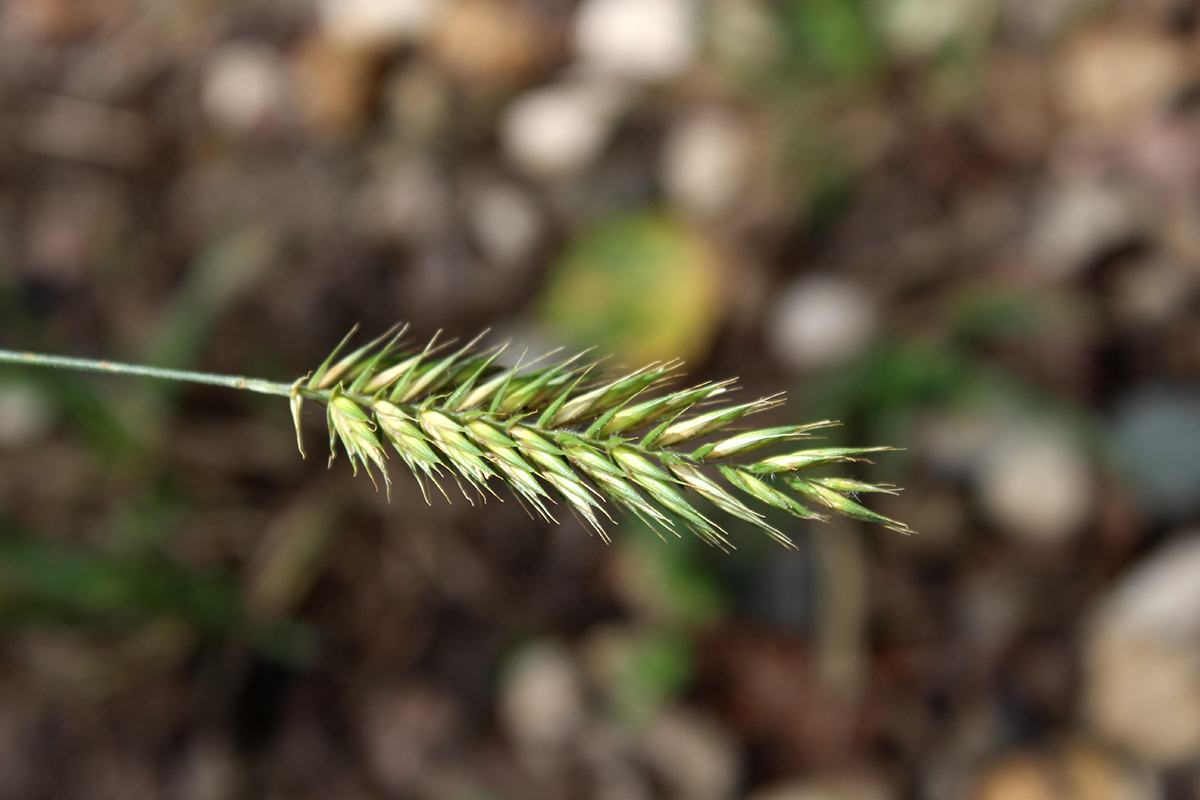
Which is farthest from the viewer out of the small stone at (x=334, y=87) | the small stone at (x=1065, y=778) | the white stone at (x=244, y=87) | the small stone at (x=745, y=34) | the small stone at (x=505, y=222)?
the white stone at (x=244, y=87)

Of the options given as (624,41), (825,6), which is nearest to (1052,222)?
(825,6)

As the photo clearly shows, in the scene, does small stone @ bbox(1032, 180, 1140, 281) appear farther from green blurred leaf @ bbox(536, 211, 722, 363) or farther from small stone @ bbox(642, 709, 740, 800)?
small stone @ bbox(642, 709, 740, 800)

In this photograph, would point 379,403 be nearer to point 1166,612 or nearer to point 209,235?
point 1166,612

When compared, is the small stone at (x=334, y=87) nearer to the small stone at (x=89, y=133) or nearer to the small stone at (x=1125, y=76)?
the small stone at (x=89, y=133)

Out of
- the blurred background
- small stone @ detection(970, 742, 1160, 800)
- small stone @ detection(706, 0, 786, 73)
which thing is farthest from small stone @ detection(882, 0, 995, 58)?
small stone @ detection(970, 742, 1160, 800)

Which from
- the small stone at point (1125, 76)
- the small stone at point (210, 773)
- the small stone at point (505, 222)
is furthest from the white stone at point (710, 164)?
the small stone at point (210, 773)

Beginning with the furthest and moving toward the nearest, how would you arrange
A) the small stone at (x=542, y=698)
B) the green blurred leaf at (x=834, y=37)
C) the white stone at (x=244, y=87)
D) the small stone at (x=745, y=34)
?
the white stone at (x=244, y=87) → the small stone at (x=745, y=34) → the green blurred leaf at (x=834, y=37) → the small stone at (x=542, y=698)

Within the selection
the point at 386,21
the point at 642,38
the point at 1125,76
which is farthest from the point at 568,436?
the point at 386,21
